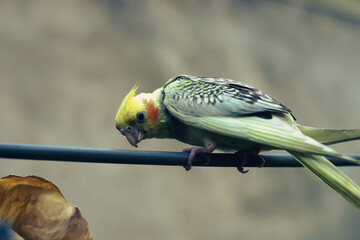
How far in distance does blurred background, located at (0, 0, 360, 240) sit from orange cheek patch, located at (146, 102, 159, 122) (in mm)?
2750

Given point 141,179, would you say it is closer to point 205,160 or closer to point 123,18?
point 123,18

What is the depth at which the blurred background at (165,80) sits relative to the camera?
5.02 m

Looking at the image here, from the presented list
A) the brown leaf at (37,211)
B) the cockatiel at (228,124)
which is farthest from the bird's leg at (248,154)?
the brown leaf at (37,211)

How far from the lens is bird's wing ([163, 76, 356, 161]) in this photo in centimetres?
215

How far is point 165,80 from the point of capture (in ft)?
18.9

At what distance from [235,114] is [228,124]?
9 cm

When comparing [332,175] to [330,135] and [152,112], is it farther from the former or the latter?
[152,112]

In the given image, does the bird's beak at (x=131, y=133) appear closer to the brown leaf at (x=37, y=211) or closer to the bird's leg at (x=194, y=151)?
the bird's leg at (x=194, y=151)

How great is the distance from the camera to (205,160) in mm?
2336

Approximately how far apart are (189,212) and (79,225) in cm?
424

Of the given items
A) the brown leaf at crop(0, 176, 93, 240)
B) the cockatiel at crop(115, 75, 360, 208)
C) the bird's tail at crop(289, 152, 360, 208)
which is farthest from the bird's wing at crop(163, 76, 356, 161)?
the brown leaf at crop(0, 176, 93, 240)

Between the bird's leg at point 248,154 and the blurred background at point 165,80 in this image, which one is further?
the blurred background at point 165,80

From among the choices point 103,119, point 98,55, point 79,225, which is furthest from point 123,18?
point 79,225

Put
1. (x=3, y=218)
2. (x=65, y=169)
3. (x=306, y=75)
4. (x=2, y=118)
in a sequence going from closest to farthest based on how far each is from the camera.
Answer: (x=3, y=218) < (x=2, y=118) < (x=65, y=169) < (x=306, y=75)
